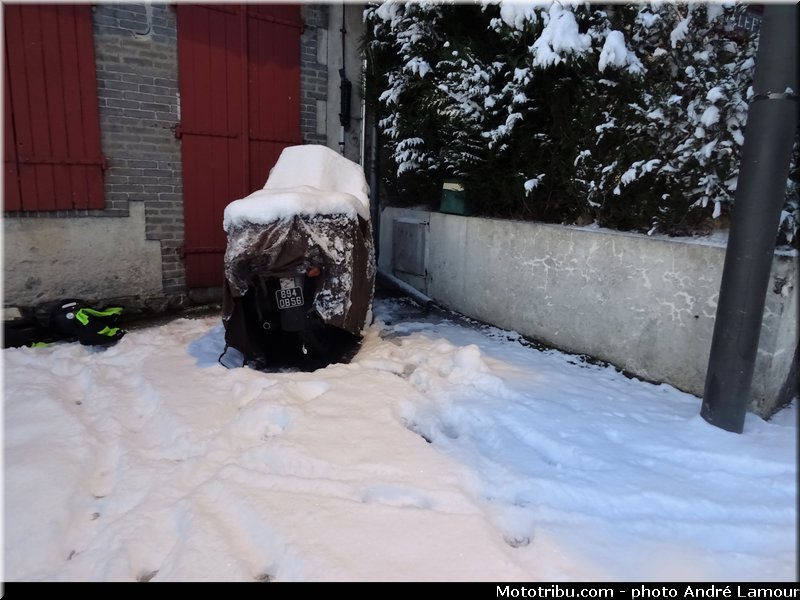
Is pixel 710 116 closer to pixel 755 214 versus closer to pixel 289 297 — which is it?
pixel 755 214

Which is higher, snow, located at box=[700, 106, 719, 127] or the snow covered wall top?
snow, located at box=[700, 106, 719, 127]

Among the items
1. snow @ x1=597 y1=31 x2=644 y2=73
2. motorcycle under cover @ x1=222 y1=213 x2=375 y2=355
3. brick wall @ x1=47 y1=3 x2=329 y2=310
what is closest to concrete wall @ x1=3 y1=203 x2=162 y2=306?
brick wall @ x1=47 y1=3 x2=329 y2=310

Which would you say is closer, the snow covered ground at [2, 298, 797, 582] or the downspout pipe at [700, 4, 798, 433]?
the snow covered ground at [2, 298, 797, 582]

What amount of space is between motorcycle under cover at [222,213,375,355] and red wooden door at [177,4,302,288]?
2448 millimetres

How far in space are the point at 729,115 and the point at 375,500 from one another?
10.8 ft

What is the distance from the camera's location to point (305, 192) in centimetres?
420

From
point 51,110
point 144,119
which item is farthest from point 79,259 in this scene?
point 144,119

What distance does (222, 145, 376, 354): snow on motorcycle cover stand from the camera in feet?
12.9

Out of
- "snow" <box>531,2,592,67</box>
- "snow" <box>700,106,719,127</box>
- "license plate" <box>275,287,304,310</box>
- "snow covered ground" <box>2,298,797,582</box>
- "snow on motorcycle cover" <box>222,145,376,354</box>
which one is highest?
"snow" <box>531,2,592,67</box>

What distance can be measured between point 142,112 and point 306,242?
9.99 ft

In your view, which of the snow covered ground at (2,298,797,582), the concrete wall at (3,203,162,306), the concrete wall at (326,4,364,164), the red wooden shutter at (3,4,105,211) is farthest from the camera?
the concrete wall at (326,4,364,164)

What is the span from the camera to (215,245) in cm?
641

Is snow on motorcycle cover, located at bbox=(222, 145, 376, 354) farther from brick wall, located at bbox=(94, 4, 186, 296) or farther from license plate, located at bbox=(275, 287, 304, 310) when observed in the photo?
brick wall, located at bbox=(94, 4, 186, 296)
